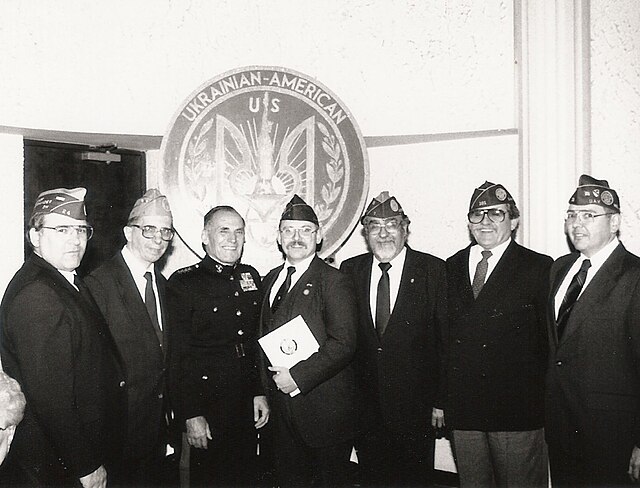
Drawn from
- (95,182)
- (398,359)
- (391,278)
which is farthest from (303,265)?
(95,182)

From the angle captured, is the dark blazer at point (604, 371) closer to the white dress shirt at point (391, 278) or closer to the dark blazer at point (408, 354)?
the dark blazer at point (408, 354)

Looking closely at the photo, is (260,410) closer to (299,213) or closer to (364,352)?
(364,352)

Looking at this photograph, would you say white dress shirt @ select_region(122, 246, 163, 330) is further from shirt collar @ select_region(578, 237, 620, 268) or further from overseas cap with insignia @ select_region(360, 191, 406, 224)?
shirt collar @ select_region(578, 237, 620, 268)

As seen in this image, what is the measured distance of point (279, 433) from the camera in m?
2.90

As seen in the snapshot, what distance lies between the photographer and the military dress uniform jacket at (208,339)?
2.91 meters

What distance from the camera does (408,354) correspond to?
120 inches

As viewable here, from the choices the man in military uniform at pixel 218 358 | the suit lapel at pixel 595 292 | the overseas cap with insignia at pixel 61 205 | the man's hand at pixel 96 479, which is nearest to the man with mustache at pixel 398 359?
the man in military uniform at pixel 218 358

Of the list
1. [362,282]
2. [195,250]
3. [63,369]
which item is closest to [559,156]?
[362,282]

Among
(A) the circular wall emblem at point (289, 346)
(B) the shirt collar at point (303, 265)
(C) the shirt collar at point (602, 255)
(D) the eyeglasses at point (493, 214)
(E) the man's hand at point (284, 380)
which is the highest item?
(D) the eyeglasses at point (493, 214)

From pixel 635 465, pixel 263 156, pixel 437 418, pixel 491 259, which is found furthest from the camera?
pixel 263 156

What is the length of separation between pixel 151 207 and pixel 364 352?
1.18 m

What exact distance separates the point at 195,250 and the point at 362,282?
0.90 metres

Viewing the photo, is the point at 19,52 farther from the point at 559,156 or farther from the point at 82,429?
the point at 559,156

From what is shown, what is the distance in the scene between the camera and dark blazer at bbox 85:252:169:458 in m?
2.65
